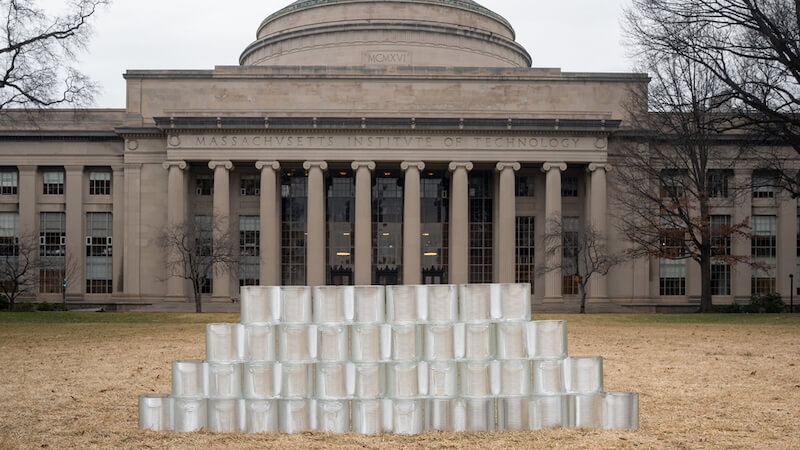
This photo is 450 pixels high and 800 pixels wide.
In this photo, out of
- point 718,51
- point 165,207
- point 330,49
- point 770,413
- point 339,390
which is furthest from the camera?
point 330,49

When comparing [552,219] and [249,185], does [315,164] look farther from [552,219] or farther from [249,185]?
[552,219]

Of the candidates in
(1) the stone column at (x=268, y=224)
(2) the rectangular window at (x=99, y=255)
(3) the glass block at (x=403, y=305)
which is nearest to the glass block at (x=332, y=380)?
(3) the glass block at (x=403, y=305)

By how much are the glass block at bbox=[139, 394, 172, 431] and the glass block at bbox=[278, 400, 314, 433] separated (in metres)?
1.57

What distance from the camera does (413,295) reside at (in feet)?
37.7

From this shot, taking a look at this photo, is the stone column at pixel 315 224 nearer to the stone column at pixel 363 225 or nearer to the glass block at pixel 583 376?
the stone column at pixel 363 225

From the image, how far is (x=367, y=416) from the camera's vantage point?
11086 mm

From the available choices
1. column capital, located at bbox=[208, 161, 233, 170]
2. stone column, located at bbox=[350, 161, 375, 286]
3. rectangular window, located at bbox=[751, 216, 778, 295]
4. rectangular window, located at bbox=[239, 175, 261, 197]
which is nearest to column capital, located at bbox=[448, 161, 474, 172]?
stone column, located at bbox=[350, 161, 375, 286]

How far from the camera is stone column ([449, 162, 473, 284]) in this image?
208 ft

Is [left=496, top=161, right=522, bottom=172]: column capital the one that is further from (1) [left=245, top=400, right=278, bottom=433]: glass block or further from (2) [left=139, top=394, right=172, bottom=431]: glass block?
(2) [left=139, top=394, right=172, bottom=431]: glass block

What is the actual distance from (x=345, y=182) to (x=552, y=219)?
58.5 ft

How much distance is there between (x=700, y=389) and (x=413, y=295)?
674 centimetres

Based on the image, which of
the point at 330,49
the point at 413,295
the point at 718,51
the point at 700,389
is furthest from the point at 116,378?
the point at 330,49

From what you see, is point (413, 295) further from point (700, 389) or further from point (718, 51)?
point (718, 51)

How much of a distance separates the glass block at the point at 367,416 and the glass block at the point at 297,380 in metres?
0.70
